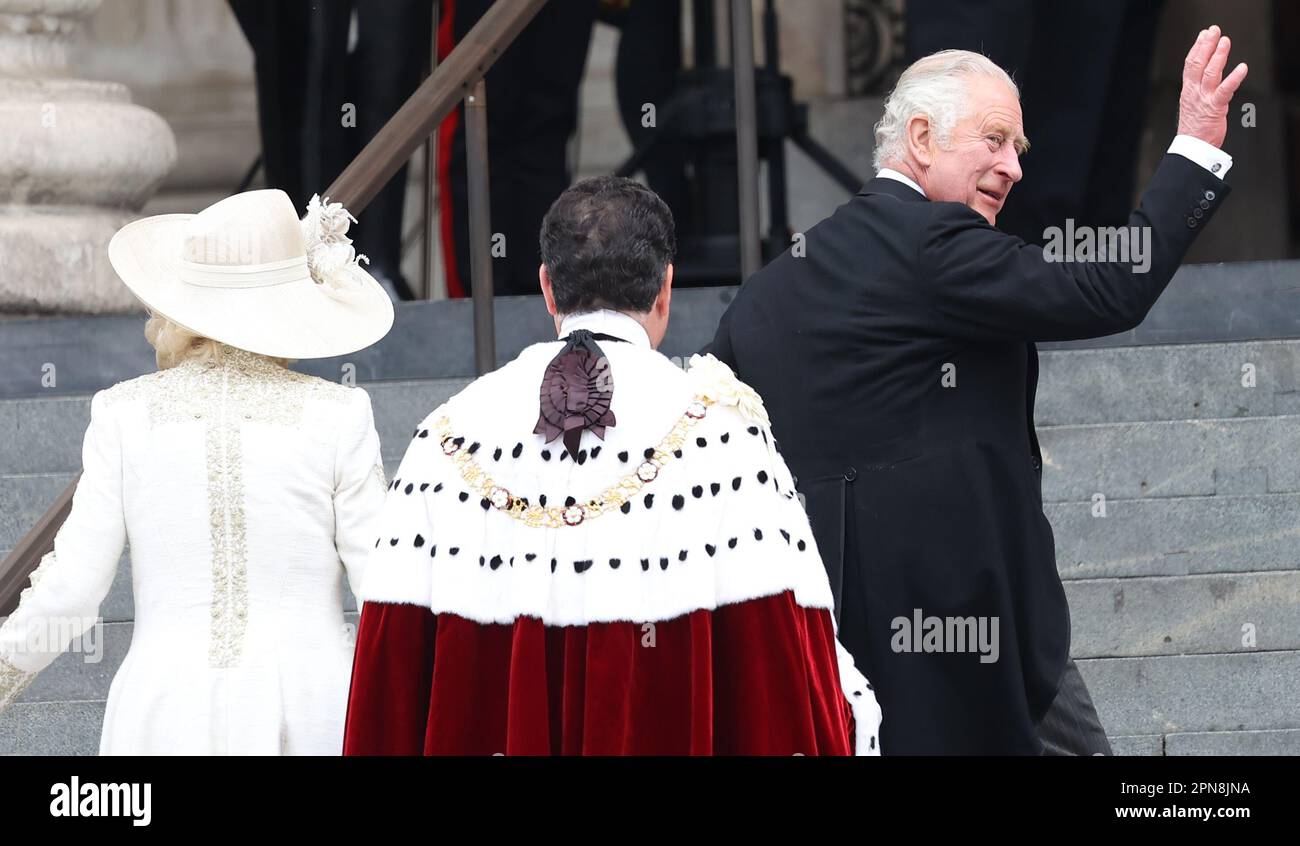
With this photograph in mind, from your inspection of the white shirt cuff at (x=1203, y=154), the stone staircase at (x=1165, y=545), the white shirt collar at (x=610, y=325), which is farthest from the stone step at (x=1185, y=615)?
the white shirt collar at (x=610, y=325)

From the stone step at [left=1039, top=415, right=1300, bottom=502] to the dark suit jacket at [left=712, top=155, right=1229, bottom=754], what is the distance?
1474 millimetres

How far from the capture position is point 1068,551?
4707mm

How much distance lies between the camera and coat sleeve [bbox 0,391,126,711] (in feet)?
10.5

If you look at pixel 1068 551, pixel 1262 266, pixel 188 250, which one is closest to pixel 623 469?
pixel 188 250

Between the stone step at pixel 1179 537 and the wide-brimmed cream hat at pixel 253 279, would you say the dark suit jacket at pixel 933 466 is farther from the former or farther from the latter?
the stone step at pixel 1179 537

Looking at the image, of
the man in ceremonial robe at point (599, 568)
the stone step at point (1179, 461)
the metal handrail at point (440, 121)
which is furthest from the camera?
the stone step at point (1179, 461)

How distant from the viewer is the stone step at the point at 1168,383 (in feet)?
16.6

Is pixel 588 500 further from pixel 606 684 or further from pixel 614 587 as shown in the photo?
pixel 606 684

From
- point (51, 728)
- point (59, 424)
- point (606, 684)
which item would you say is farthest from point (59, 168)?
point (606, 684)

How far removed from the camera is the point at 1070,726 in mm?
3449

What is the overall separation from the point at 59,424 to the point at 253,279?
2.00m

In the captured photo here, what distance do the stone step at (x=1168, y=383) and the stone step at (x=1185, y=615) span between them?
22.0 inches
